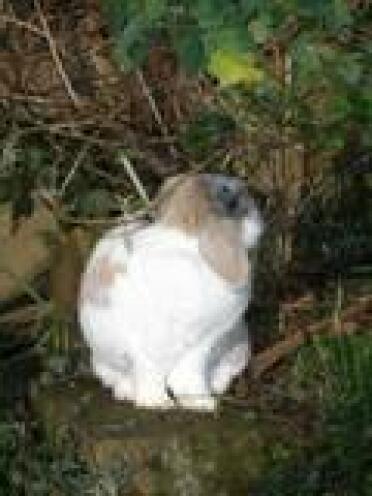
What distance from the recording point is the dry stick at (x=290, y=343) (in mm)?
4582

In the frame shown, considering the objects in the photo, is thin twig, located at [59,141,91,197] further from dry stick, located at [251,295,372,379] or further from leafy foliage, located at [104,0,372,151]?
dry stick, located at [251,295,372,379]

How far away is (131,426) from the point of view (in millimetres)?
4238

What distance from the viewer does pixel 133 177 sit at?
5043 mm

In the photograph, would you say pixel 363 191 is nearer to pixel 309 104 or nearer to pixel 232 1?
pixel 309 104

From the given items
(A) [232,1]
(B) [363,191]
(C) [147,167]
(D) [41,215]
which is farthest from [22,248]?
(A) [232,1]

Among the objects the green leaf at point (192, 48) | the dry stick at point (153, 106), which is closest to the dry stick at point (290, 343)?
the dry stick at point (153, 106)

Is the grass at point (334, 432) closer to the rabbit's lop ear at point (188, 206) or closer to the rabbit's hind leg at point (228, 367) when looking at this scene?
the rabbit's hind leg at point (228, 367)

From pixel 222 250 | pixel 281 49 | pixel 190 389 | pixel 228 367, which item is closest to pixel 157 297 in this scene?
pixel 222 250

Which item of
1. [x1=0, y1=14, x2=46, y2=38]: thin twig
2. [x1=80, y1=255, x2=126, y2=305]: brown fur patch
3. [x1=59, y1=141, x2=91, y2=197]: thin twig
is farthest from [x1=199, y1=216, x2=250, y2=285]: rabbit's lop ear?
[x1=0, y1=14, x2=46, y2=38]: thin twig

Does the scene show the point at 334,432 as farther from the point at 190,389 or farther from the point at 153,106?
→ the point at 153,106

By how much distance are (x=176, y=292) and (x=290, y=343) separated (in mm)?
714

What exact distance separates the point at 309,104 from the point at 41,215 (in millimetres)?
1147

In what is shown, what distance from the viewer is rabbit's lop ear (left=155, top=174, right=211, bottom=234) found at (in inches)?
159

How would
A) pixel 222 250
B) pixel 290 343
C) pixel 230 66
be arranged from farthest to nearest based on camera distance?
pixel 290 343 < pixel 222 250 < pixel 230 66
